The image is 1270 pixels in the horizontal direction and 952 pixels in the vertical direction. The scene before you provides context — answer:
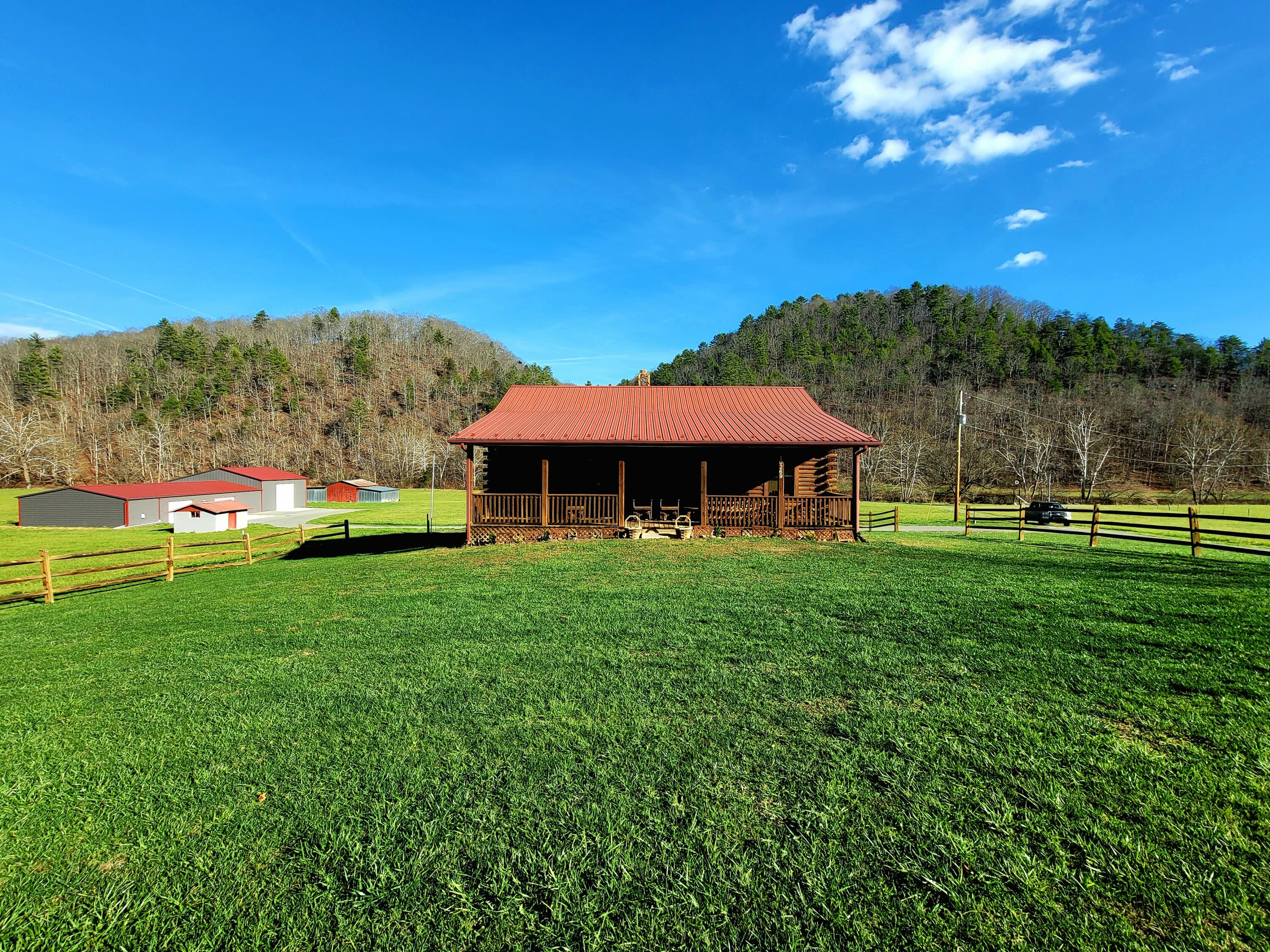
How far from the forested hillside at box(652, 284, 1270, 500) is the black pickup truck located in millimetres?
21894

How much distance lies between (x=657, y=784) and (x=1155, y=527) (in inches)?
678

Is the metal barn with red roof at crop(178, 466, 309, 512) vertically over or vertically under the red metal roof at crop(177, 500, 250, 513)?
over

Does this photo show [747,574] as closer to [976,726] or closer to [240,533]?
[976,726]

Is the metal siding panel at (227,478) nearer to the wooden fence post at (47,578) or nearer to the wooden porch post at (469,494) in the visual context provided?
the wooden fence post at (47,578)

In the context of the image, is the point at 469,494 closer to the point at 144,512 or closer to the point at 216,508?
the point at 216,508

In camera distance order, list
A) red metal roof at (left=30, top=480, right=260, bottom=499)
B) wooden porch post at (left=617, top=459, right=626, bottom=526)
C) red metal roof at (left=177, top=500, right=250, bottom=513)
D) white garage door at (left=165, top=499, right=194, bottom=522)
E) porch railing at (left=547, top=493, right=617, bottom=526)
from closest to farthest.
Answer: wooden porch post at (left=617, top=459, right=626, bottom=526) < porch railing at (left=547, top=493, right=617, bottom=526) < red metal roof at (left=177, top=500, right=250, bottom=513) < red metal roof at (left=30, top=480, right=260, bottom=499) < white garage door at (left=165, top=499, right=194, bottom=522)

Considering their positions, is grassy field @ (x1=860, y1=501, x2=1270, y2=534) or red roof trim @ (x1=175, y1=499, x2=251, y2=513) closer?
grassy field @ (x1=860, y1=501, x2=1270, y2=534)

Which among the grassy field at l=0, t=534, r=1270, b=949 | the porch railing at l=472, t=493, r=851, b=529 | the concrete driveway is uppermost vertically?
the porch railing at l=472, t=493, r=851, b=529

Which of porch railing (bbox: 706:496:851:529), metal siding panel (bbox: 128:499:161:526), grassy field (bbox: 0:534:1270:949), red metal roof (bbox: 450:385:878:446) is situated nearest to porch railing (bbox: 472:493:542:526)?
red metal roof (bbox: 450:385:878:446)

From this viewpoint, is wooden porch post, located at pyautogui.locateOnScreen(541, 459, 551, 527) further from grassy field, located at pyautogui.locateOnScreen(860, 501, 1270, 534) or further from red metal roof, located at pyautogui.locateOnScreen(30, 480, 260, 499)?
red metal roof, located at pyautogui.locateOnScreen(30, 480, 260, 499)

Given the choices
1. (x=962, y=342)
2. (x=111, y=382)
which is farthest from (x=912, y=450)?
(x=111, y=382)

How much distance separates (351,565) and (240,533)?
2399 centimetres

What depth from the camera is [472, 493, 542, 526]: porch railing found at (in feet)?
53.8

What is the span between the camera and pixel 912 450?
195 ft
